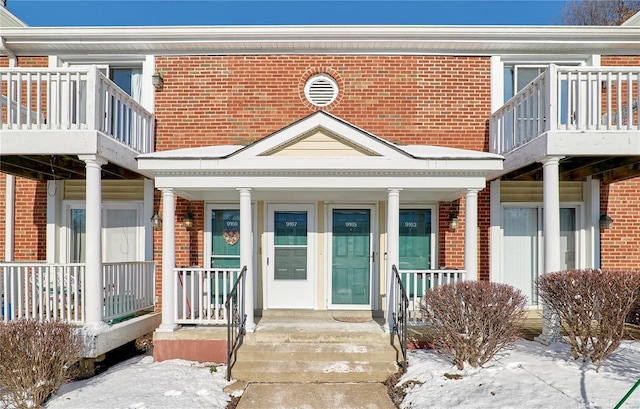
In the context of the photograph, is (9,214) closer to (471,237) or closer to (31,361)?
(31,361)

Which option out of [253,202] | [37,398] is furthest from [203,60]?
[37,398]

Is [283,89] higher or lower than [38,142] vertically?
higher

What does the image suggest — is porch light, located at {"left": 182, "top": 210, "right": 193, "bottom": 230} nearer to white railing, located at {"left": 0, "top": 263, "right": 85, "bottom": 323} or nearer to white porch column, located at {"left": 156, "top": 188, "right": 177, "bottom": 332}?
white porch column, located at {"left": 156, "top": 188, "right": 177, "bottom": 332}

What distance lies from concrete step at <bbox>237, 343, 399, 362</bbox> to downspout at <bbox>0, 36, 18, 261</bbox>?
206 inches

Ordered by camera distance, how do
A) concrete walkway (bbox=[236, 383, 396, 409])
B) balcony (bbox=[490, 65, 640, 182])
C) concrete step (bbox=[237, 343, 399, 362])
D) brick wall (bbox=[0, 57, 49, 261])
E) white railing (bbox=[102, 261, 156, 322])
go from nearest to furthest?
concrete walkway (bbox=[236, 383, 396, 409]) → concrete step (bbox=[237, 343, 399, 362]) → balcony (bbox=[490, 65, 640, 182]) → white railing (bbox=[102, 261, 156, 322]) → brick wall (bbox=[0, 57, 49, 261])

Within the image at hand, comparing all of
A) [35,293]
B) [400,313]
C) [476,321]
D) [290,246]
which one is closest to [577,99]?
[476,321]

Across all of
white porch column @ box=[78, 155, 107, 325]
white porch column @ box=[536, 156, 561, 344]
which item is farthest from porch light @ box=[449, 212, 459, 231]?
white porch column @ box=[78, 155, 107, 325]

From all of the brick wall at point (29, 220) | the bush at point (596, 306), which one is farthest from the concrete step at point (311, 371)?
the brick wall at point (29, 220)

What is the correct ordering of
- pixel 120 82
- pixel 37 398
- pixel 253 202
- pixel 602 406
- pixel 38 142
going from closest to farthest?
pixel 602 406 < pixel 37 398 < pixel 38 142 < pixel 253 202 < pixel 120 82

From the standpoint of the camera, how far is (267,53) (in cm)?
797

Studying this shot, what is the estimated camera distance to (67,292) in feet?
19.3

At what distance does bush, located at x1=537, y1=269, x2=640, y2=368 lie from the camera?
15.9 feet

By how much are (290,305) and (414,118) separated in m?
4.28

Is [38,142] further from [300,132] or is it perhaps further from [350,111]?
[350,111]
